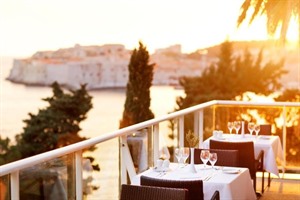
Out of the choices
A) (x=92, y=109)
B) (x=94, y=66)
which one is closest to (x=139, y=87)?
(x=92, y=109)

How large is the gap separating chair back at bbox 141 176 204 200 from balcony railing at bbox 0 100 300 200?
0.53 metres

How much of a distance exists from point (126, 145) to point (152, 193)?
4.91ft

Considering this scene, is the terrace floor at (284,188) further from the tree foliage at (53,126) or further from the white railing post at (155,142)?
the tree foliage at (53,126)

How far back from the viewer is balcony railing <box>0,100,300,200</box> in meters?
3.52

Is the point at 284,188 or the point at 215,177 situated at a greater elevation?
the point at 215,177

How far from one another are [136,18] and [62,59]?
7.61 meters

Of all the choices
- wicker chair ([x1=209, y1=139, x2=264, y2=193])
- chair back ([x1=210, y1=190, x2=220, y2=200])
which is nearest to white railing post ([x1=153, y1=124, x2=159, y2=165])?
wicker chair ([x1=209, y1=139, x2=264, y2=193])

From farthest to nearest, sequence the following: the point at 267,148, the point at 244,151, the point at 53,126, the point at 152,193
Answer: the point at 53,126 < the point at 267,148 < the point at 244,151 < the point at 152,193

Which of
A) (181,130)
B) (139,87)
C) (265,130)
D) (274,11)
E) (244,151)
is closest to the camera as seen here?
(244,151)

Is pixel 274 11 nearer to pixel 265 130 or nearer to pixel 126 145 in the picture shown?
pixel 265 130

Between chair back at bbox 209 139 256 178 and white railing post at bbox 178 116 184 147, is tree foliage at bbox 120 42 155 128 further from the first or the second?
chair back at bbox 209 139 256 178

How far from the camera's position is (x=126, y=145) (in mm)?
5344

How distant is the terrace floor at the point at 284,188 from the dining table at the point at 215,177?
1.95 metres

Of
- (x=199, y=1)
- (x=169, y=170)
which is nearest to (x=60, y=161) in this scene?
(x=169, y=170)
